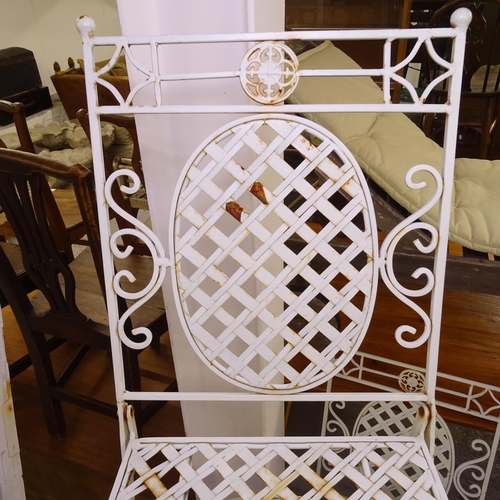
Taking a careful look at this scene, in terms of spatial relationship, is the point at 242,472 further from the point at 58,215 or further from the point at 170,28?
the point at 58,215

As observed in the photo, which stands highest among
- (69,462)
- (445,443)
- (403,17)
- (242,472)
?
(403,17)

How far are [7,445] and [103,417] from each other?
0.58 meters

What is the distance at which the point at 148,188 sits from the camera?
92cm

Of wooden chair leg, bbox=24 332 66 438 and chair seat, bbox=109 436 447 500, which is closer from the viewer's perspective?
chair seat, bbox=109 436 447 500

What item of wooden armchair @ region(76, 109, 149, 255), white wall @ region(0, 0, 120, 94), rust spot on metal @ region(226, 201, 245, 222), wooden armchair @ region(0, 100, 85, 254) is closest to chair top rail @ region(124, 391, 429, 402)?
rust spot on metal @ region(226, 201, 245, 222)

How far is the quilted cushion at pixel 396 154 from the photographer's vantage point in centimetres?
129

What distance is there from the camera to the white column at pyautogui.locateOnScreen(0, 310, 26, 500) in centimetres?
95

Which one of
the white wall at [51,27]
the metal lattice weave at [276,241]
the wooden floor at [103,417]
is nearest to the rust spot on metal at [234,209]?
the metal lattice weave at [276,241]

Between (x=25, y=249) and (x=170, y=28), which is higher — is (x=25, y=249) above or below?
below

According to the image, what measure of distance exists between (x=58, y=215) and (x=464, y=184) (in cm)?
135

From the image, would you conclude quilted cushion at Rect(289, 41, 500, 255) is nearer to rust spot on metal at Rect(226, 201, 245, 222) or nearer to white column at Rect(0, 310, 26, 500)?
rust spot on metal at Rect(226, 201, 245, 222)

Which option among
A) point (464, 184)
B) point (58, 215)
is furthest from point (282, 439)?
point (58, 215)

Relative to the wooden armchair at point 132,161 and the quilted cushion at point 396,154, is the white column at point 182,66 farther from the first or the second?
the quilted cushion at point 396,154

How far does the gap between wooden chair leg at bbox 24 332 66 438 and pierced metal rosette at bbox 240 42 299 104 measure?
0.97 metres
